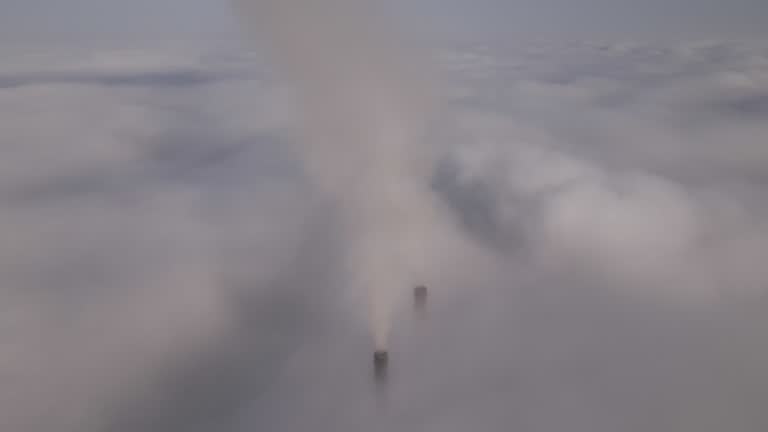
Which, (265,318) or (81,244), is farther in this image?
(81,244)

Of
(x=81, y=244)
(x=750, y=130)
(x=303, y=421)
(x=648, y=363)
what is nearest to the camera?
(x=303, y=421)

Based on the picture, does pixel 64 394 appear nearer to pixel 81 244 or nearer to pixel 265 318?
pixel 265 318

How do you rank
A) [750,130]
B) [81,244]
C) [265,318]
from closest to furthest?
[265,318] → [81,244] → [750,130]

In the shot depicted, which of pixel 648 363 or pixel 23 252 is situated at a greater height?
pixel 23 252

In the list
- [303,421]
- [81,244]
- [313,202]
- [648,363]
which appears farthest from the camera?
[313,202]

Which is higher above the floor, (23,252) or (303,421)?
(23,252)

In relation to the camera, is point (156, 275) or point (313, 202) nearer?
point (156, 275)

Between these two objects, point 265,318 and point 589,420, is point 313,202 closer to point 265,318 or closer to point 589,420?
point 265,318

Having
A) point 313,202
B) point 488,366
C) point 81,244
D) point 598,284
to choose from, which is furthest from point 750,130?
point 81,244

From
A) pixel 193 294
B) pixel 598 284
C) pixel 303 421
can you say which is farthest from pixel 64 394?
pixel 598 284
